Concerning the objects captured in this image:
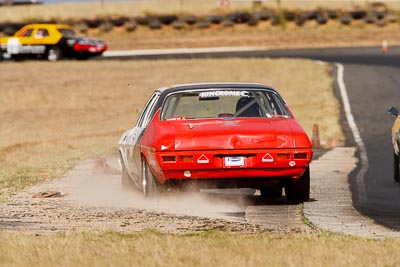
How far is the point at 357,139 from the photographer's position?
2286cm

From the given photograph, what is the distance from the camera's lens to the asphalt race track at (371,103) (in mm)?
12836

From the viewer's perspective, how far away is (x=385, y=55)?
46062 mm

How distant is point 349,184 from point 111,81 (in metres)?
25.9

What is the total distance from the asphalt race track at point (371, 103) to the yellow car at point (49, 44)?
2.40m

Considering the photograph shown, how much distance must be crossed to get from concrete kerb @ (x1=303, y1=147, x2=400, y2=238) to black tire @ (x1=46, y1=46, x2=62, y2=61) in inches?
1203

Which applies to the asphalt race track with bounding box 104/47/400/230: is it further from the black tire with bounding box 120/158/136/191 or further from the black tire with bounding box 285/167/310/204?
the black tire with bounding box 120/158/136/191

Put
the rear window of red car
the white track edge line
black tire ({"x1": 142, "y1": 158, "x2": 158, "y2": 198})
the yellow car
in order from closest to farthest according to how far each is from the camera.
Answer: black tire ({"x1": 142, "y1": 158, "x2": 158, "y2": 198}) → the rear window of red car → the white track edge line → the yellow car

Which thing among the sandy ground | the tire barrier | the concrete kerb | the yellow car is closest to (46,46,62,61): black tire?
the yellow car

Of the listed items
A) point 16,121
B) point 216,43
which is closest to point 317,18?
point 216,43

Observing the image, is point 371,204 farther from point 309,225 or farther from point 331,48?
point 331,48

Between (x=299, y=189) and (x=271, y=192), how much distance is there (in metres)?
1.12

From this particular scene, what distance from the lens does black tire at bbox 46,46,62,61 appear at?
48.2m

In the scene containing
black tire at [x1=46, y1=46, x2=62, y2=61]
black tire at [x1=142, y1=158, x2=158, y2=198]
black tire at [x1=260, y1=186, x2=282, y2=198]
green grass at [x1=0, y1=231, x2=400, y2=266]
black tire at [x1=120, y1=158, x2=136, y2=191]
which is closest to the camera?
green grass at [x1=0, y1=231, x2=400, y2=266]

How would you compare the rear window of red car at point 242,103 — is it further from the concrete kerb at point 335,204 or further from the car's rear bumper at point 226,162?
the concrete kerb at point 335,204
